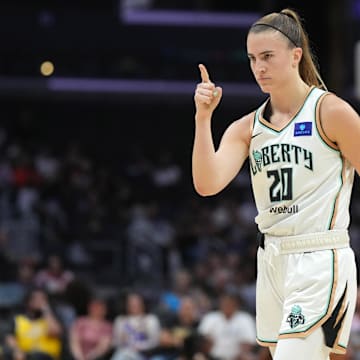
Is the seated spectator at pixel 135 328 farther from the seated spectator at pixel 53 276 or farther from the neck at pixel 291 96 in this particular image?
the neck at pixel 291 96

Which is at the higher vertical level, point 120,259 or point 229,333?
point 120,259

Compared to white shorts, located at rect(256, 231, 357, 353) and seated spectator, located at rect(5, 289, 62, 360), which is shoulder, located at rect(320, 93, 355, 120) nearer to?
white shorts, located at rect(256, 231, 357, 353)

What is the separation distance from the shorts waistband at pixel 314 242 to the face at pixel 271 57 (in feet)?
2.35

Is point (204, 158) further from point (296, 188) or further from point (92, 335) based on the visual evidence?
point (92, 335)

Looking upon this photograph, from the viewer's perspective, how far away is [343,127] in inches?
174

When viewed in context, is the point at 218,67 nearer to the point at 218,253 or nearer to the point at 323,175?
the point at 218,253

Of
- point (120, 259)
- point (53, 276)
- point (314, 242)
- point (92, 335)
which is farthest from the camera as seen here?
point (120, 259)

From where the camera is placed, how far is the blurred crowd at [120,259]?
37.5ft

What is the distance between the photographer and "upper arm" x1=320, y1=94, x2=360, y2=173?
4414mm

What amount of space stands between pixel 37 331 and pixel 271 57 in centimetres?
764

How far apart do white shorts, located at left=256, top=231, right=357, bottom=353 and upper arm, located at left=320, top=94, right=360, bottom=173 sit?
1.21 feet

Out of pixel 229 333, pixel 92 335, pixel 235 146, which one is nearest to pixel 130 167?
pixel 229 333

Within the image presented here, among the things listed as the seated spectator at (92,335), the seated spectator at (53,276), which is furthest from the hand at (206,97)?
the seated spectator at (53,276)

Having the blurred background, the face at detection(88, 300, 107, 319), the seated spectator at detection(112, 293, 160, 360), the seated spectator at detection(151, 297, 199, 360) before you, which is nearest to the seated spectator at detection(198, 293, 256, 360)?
the seated spectator at detection(151, 297, 199, 360)
